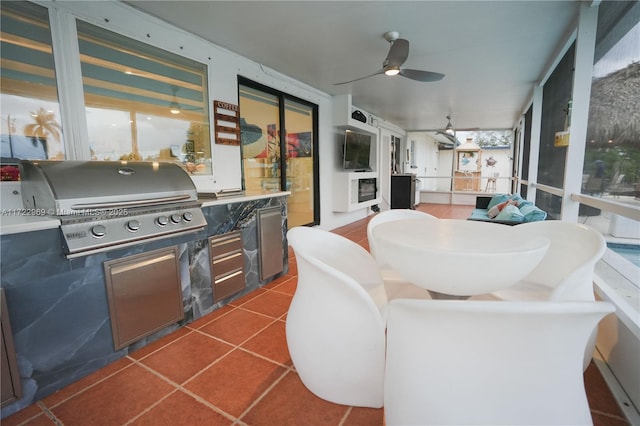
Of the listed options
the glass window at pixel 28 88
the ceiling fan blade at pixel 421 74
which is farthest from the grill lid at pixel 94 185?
the ceiling fan blade at pixel 421 74

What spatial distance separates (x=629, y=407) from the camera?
141 centimetres

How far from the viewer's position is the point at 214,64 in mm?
3215

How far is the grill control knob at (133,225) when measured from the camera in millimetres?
1833

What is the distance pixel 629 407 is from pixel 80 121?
3612 millimetres

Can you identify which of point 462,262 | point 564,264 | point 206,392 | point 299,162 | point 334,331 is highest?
point 299,162

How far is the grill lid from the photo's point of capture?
1632 mm

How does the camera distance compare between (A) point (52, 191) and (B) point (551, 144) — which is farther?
(B) point (551, 144)

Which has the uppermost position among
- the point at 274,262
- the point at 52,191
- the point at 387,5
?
the point at 387,5

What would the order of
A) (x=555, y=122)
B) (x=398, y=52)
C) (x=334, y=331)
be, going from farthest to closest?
1. (x=555, y=122)
2. (x=398, y=52)
3. (x=334, y=331)

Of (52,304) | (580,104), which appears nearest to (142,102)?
(52,304)

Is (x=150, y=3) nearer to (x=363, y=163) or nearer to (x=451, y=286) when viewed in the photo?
(x=451, y=286)

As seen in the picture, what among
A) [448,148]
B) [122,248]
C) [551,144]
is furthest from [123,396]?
[448,148]

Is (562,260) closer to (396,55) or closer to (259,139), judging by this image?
(396,55)

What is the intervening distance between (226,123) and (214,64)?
1.99ft
